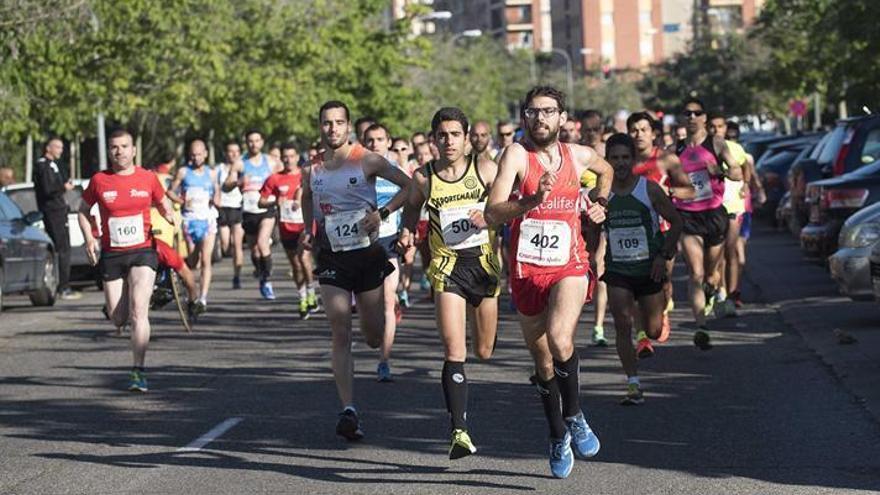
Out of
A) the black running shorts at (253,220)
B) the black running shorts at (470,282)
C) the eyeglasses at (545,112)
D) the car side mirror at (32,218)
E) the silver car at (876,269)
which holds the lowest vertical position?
the silver car at (876,269)

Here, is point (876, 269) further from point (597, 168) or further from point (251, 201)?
point (251, 201)

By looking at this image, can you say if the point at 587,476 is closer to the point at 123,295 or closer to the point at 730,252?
the point at 123,295

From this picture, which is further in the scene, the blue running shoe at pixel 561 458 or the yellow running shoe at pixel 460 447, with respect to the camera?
the yellow running shoe at pixel 460 447

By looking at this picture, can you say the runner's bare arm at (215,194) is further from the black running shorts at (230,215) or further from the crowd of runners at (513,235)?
the crowd of runners at (513,235)

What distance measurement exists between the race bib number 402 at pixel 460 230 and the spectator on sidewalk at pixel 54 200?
1374 centimetres

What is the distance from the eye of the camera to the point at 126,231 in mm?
13633

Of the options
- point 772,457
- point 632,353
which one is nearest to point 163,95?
point 632,353

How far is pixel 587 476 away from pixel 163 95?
26.1m

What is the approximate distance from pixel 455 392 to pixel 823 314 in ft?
28.5

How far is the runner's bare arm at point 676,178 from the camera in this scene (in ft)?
43.8

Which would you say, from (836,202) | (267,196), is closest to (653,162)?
(836,202)

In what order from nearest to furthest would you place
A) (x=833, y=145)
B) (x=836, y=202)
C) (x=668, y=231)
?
(x=668, y=231) → (x=836, y=202) → (x=833, y=145)

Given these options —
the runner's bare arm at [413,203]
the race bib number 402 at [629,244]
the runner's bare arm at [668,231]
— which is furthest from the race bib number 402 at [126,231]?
the runner's bare arm at [668,231]

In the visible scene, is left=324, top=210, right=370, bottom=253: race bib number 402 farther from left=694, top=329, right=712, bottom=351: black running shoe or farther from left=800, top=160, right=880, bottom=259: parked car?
left=800, top=160, right=880, bottom=259: parked car
